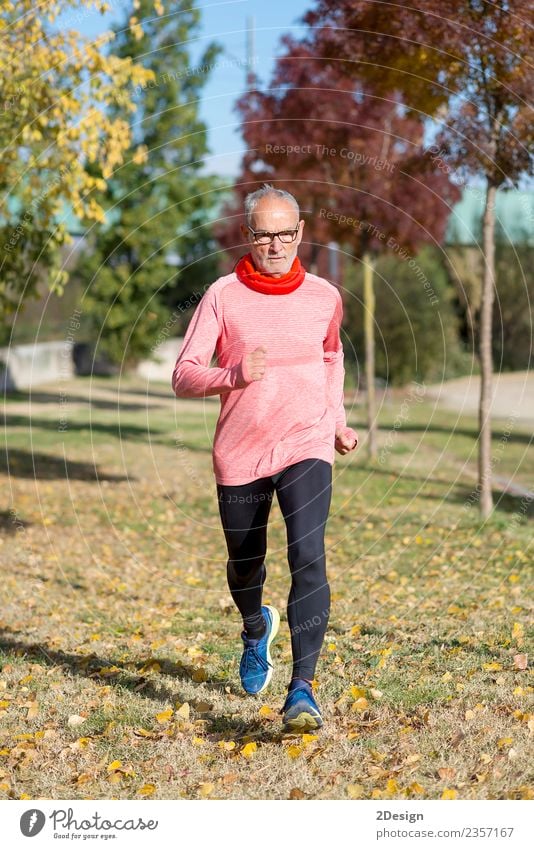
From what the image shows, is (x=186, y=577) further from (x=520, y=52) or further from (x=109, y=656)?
(x=520, y=52)

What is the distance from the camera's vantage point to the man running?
186 inches

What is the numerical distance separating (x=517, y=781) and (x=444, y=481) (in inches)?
414

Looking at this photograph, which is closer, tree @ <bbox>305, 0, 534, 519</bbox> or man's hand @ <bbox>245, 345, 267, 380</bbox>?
man's hand @ <bbox>245, 345, 267, 380</bbox>

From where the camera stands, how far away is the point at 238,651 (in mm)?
6641

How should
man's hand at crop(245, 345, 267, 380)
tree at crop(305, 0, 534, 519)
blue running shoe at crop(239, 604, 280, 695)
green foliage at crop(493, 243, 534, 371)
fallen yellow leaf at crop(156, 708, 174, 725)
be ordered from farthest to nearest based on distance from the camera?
green foliage at crop(493, 243, 534, 371), tree at crop(305, 0, 534, 519), blue running shoe at crop(239, 604, 280, 695), fallen yellow leaf at crop(156, 708, 174, 725), man's hand at crop(245, 345, 267, 380)

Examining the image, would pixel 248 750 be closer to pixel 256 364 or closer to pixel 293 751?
pixel 293 751

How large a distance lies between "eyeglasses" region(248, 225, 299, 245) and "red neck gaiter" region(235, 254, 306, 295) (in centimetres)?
14

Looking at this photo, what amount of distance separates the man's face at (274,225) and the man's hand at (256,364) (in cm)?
50

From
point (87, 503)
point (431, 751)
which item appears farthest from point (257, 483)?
point (87, 503)

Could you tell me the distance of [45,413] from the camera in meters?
25.4

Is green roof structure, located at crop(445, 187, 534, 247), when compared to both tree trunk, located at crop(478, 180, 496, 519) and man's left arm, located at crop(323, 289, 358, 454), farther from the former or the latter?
man's left arm, located at crop(323, 289, 358, 454)

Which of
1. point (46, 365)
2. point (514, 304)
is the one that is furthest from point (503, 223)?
point (46, 365)

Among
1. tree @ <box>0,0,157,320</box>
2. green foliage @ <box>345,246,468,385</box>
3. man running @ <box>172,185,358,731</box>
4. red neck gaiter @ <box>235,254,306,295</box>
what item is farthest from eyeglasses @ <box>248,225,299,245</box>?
green foliage @ <box>345,246,468,385</box>

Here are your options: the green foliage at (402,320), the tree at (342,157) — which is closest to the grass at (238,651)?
the tree at (342,157)
